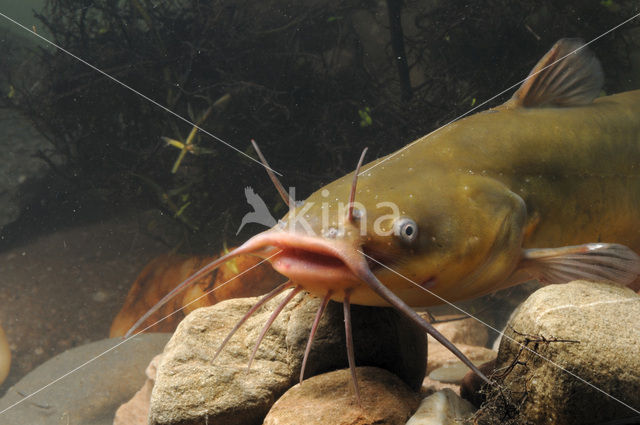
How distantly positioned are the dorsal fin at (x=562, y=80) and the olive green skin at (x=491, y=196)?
0.05 meters

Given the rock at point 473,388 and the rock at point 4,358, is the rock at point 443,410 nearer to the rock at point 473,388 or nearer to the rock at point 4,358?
the rock at point 473,388

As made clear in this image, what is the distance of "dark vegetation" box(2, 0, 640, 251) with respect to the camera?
14.0 ft

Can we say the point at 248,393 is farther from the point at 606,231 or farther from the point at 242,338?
the point at 606,231

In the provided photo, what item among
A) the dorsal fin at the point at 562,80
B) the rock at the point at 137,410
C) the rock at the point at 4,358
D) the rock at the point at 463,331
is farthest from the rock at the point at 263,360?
the rock at the point at 4,358

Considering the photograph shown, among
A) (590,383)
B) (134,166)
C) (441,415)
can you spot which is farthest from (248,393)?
(134,166)

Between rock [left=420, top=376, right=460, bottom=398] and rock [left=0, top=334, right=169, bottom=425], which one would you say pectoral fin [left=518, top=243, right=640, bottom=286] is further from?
rock [left=0, top=334, right=169, bottom=425]

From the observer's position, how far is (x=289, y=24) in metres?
4.87

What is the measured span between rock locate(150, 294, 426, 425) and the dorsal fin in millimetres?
1194

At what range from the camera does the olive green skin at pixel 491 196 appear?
1454 mm

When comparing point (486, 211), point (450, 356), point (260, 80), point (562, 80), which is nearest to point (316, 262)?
point (486, 211)

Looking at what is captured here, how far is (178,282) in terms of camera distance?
4.03 m

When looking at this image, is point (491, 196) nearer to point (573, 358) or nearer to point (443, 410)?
point (573, 358)

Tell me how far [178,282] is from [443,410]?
10.2 ft

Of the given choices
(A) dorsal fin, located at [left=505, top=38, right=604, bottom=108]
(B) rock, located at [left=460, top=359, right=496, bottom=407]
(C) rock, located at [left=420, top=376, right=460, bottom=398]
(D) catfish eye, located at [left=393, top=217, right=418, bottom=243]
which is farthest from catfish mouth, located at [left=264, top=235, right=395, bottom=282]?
(A) dorsal fin, located at [left=505, top=38, right=604, bottom=108]
